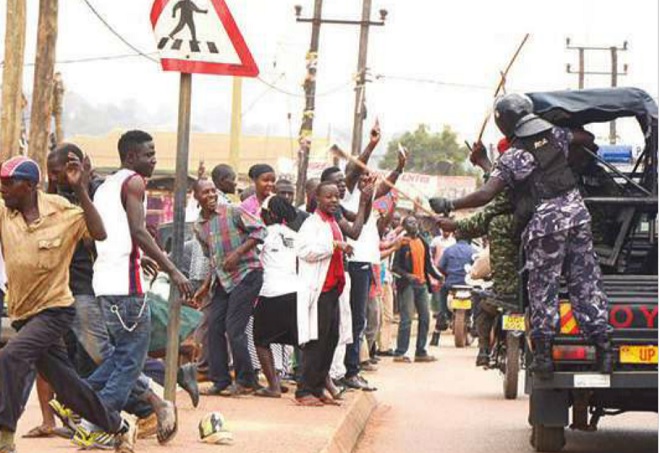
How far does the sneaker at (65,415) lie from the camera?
10133 millimetres

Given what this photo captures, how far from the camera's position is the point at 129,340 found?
31.6ft

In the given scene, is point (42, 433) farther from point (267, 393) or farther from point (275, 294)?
point (275, 294)

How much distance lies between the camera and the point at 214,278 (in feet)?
46.1

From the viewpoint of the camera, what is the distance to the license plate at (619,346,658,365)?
10.7 m

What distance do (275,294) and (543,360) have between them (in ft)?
12.9

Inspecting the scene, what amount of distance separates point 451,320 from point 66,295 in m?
21.9

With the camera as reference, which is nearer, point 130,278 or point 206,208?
point 130,278

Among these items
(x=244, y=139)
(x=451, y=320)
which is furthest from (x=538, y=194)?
(x=244, y=139)

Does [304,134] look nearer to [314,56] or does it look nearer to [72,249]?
[314,56]

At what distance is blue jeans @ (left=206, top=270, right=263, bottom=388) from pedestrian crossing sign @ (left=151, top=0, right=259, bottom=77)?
4759mm

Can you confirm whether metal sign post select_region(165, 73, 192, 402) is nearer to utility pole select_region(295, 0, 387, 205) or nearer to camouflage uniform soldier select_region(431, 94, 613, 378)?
camouflage uniform soldier select_region(431, 94, 613, 378)

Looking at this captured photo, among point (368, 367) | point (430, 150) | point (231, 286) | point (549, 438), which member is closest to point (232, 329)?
point (231, 286)

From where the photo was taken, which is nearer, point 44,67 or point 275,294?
point 275,294

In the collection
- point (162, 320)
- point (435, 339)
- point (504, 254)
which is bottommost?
point (435, 339)
